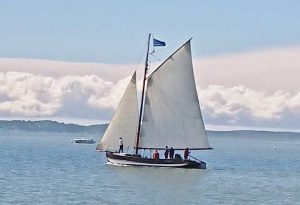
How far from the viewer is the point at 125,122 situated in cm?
8694

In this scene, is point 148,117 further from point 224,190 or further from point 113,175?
point 224,190

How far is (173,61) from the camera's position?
84875 mm

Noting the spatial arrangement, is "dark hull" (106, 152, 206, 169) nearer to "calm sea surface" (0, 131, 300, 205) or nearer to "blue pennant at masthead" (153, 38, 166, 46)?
"calm sea surface" (0, 131, 300, 205)

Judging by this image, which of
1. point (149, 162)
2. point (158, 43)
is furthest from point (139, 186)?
point (158, 43)

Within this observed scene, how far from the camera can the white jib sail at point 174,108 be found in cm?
8500

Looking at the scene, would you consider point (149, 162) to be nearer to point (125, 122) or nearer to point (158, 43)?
point (125, 122)

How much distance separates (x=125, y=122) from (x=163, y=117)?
405 centimetres

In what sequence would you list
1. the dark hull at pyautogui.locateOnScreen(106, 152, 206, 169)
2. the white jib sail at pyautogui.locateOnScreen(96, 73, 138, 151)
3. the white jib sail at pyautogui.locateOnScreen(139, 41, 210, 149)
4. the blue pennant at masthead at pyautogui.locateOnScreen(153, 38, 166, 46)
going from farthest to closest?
the blue pennant at masthead at pyautogui.locateOnScreen(153, 38, 166, 46)
the white jib sail at pyautogui.locateOnScreen(96, 73, 138, 151)
the dark hull at pyautogui.locateOnScreen(106, 152, 206, 169)
the white jib sail at pyautogui.locateOnScreen(139, 41, 210, 149)

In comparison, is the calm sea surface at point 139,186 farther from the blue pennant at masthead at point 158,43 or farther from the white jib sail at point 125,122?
the blue pennant at masthead at point 158,43

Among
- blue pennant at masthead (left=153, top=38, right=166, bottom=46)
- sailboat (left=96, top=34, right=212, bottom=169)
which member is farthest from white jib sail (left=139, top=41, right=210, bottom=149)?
blue pennant at masthead (left=153, top=38, right=166, bottom=46)

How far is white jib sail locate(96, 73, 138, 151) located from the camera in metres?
86.5

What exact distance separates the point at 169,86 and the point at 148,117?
431 cm

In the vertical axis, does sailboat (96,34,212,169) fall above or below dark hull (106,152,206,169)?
above

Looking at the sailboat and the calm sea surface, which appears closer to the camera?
the calm sea surface
